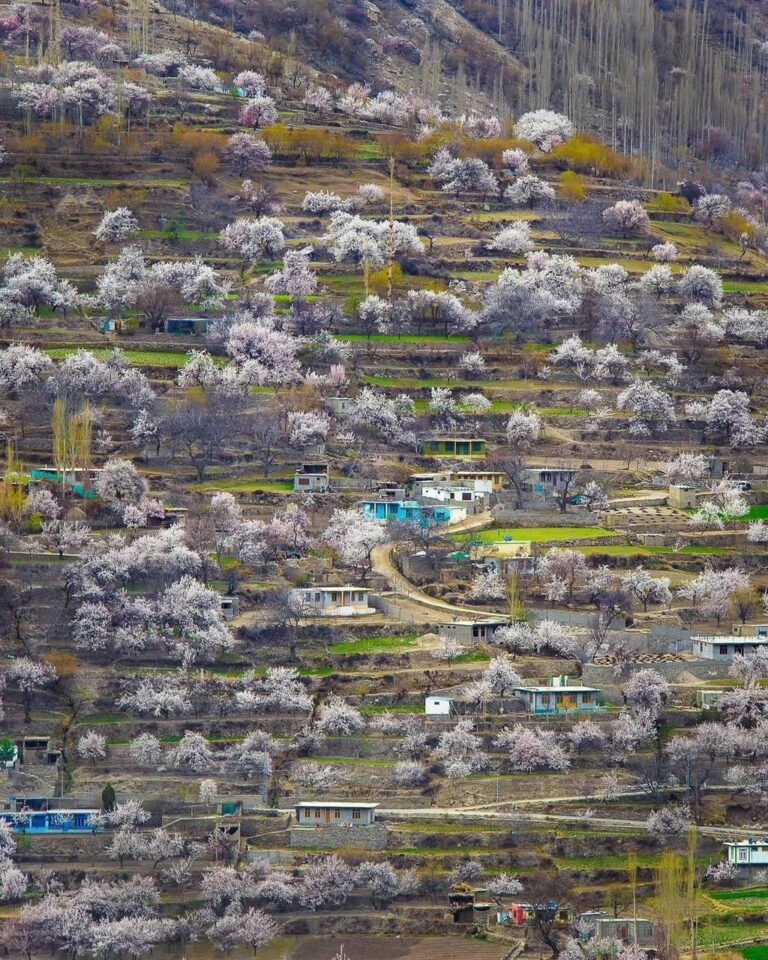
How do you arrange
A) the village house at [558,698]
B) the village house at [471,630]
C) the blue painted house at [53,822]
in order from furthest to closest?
the village house at [471,630] < the village house at [558,698] < the blue painted house at [53,822]

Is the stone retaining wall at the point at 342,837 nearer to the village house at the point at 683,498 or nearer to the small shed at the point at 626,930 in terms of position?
the small shed at the point at 626,930

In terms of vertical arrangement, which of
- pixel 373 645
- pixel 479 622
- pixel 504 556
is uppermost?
pixel 504 556

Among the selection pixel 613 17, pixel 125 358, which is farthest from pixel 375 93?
pixel 125 358

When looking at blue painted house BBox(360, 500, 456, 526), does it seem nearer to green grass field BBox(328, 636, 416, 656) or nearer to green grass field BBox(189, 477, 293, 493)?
green grass field BBox(189, 477, 293, 493)

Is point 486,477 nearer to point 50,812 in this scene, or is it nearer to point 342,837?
point 342,837

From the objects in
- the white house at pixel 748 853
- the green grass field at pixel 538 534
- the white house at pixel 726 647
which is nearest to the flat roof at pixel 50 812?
the white house at pixel 748 853

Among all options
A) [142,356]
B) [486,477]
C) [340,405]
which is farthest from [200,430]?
[486,477]

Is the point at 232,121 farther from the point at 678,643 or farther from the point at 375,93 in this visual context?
the point at 678,643
